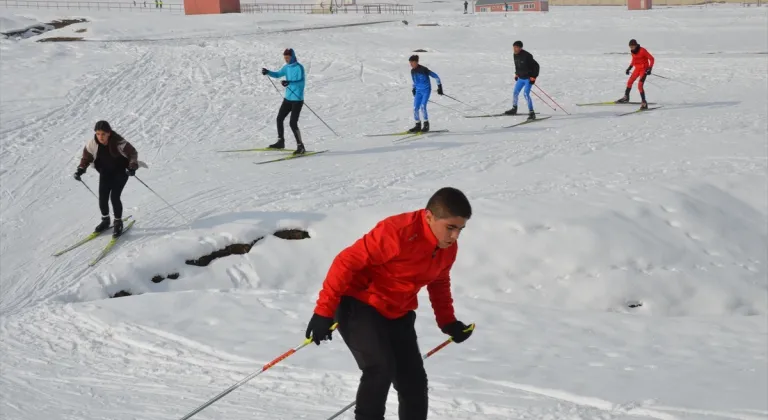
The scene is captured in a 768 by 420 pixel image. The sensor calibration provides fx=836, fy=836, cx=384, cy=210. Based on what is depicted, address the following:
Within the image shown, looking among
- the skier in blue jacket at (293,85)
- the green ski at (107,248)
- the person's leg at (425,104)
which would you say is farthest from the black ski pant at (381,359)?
the person's leg at (425,104)

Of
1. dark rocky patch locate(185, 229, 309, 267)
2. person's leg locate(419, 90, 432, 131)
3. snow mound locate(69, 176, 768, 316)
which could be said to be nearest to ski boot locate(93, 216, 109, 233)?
snow mound locate(69, 176, 768, 316)

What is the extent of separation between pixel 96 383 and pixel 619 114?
12993 mm

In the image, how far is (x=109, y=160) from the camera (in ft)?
29.4

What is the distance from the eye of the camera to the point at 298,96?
12836 millimetres

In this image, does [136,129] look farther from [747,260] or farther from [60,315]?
[747,260]

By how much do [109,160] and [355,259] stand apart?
602cm

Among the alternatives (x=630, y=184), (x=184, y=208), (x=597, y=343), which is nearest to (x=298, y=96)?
(x=184, y=208)

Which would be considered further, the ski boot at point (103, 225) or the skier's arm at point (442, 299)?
the ski boot at point (103, 225)

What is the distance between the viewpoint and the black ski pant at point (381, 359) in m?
3.81

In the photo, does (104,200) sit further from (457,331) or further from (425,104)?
(425,104)

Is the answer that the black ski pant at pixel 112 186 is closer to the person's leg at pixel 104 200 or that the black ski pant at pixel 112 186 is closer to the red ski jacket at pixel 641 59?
the person's leg at pixel 104 200

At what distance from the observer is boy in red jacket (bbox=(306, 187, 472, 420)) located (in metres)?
3.69

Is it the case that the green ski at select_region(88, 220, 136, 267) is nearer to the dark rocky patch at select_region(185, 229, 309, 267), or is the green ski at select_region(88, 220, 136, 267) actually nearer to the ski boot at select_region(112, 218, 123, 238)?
the ski boot at select_region(112, 218, 123, 238)

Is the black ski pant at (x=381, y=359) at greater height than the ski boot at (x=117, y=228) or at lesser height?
greater
